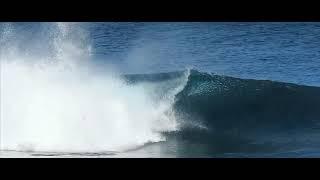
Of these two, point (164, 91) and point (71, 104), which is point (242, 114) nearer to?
point (164, 91)

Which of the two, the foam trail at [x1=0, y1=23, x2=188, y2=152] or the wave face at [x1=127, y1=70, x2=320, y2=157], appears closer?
the wave face at [x1=127, y1=70, x2=320, y2=157]

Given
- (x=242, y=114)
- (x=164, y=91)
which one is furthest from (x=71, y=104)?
(x=242, y=114)

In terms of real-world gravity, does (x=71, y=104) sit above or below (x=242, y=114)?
above

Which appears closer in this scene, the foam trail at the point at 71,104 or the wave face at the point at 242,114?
the wave face at the point at 242,114
